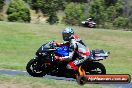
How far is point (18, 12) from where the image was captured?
38.2 meters

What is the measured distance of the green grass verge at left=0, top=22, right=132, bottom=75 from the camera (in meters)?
25.9

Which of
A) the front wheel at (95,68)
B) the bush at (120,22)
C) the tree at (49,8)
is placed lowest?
the bush at (120,22)

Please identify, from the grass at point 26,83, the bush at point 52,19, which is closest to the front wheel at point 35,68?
the grass at point 26,83

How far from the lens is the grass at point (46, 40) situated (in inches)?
1019

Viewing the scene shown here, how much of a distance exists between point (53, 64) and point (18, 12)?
24115 mm

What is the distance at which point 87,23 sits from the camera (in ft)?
128

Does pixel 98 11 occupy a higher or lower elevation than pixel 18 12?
lower

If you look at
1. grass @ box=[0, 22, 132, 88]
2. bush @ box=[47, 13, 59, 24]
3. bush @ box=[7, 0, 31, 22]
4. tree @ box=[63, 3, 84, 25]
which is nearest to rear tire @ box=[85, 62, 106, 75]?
grass @ box=[0, 22, 132, 88]

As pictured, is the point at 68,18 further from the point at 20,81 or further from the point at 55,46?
the point at 20,81

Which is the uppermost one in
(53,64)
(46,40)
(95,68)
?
(53,64)

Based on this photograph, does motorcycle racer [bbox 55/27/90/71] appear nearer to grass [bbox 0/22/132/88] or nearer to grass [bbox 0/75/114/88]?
grass [bbox 0/75/114/88]

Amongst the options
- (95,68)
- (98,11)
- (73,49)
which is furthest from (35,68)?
(98,11)

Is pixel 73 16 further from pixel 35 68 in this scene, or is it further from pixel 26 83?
pixel 26 83

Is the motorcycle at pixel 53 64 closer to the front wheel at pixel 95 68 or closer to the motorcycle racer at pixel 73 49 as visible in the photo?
the front wheel at pixel 95 68
